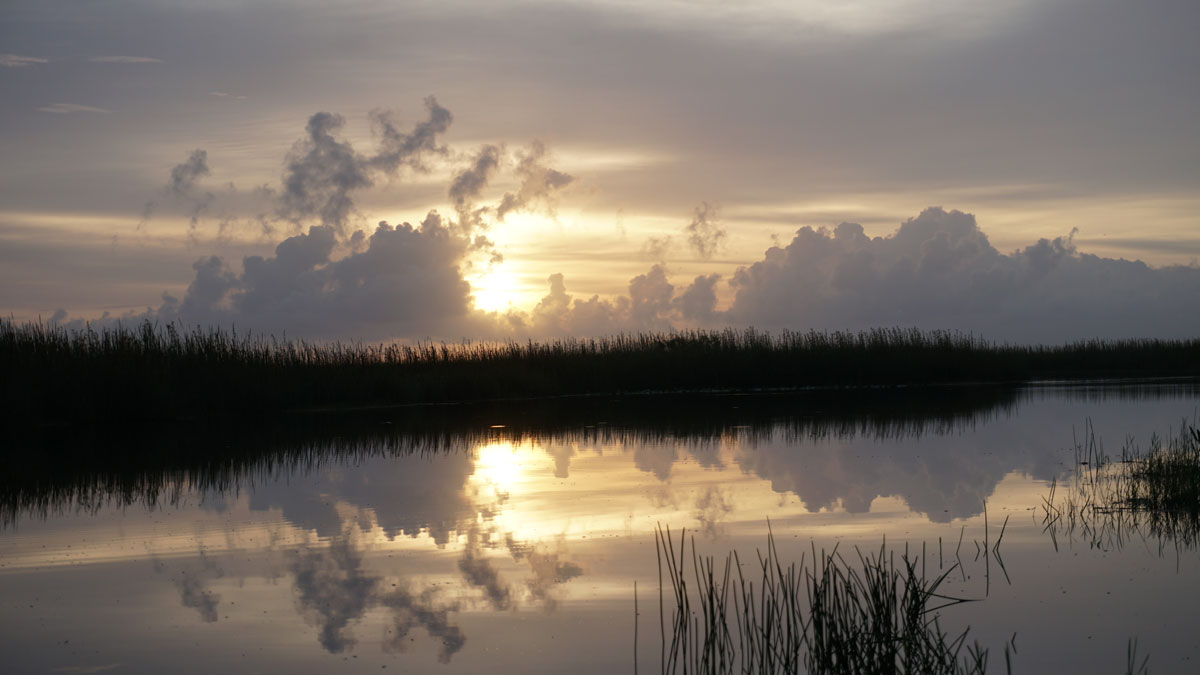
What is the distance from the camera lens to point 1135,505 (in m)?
7.66

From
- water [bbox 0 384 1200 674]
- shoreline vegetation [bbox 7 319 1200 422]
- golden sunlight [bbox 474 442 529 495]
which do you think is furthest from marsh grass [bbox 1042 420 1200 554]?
shoreline vegetation [bbox 7 319 1200 422]

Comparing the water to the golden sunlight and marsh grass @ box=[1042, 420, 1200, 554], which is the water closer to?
the golden sunlight

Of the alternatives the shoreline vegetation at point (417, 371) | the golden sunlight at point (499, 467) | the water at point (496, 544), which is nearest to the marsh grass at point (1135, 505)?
the water at point (496, 544)

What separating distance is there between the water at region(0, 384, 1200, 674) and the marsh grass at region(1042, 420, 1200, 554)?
0.21 m

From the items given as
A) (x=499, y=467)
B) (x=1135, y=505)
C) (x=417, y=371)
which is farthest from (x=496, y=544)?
(x=417, y=371)

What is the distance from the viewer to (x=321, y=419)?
18203mm

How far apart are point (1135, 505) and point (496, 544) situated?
494cm

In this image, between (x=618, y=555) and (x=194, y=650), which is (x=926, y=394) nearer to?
(x=618, y=555)

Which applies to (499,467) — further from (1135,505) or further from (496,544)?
(1135,505)

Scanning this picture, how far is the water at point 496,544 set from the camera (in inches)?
181

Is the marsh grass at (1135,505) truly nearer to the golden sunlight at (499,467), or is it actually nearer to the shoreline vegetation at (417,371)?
the golden sunlight at (499,467)

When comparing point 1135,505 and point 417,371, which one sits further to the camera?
point 417,371

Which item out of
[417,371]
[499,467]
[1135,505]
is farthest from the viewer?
[417,371]

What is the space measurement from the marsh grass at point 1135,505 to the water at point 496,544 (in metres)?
0.21
